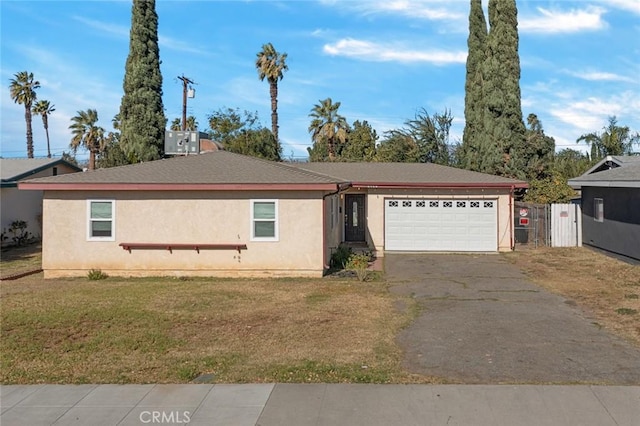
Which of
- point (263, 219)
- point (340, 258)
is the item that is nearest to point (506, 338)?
point (263, 219)

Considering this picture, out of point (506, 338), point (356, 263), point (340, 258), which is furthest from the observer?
point (340, 258)

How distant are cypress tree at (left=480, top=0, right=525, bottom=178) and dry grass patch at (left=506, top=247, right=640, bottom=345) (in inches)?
429

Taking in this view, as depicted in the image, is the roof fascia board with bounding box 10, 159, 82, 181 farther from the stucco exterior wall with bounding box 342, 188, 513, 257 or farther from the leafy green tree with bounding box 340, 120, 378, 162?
the leafy green tree with bounding box 340, 120, 378, 162

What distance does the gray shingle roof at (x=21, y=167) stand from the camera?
24.2 m

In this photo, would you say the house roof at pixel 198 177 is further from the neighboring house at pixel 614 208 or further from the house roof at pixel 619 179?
the neighboring house at pixel 614 208

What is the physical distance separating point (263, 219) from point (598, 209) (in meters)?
13.8

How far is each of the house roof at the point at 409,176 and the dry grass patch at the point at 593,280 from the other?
9.92 ft

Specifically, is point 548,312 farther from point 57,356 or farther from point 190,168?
point 190,168

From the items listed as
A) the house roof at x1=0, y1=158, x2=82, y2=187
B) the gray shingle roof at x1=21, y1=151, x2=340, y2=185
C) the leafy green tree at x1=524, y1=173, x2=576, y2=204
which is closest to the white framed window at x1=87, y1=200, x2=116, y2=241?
the gray shingle roof at x1=21, y1=151, x2=340, y2=185

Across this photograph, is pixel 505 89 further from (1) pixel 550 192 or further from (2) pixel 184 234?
(2) pixel 184 234

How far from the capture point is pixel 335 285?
14.1 m

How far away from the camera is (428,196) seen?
21.3 meters

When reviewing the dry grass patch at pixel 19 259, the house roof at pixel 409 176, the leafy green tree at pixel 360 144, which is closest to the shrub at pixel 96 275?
the dry grass patch at pixel 19 259

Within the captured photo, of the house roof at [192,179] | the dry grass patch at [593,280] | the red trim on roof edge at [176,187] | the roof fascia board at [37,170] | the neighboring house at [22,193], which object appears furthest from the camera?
the roof fascia board at [37,170]
